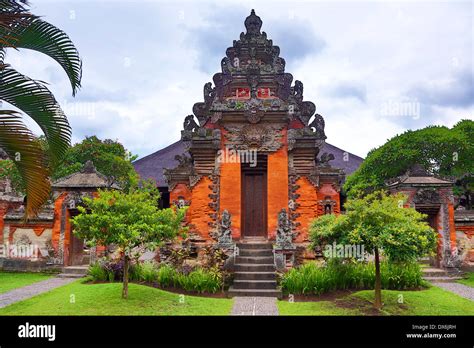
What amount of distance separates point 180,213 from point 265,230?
476 centimetres

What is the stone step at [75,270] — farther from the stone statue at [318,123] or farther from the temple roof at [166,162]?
the temple roof at [166,162]

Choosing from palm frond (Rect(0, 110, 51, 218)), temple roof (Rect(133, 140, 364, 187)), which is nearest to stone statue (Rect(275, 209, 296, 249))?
palm frond (Rect(0, 110, 51, 218))

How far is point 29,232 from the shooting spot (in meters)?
15.3

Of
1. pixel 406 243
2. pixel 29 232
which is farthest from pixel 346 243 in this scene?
pixel 29 232

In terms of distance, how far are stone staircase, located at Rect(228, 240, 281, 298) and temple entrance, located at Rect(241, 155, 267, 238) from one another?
2.34ft

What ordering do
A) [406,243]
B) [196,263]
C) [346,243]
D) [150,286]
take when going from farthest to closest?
[196,263] → [150,286] → [346,243] → [406,243]

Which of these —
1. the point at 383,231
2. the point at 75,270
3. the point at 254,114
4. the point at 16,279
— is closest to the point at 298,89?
the point at 254,114

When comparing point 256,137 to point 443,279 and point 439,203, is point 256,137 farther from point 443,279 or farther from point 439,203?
point 443,279

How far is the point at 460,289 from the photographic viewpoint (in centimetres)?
1166

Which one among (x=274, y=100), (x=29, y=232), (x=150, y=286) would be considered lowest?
(x=150, y=286)

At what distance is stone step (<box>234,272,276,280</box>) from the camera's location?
445 inches

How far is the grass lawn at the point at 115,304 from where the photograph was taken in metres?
8.45

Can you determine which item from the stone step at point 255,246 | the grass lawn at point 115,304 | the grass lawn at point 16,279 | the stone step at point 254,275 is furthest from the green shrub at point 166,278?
the grass lawn at point 16,279
